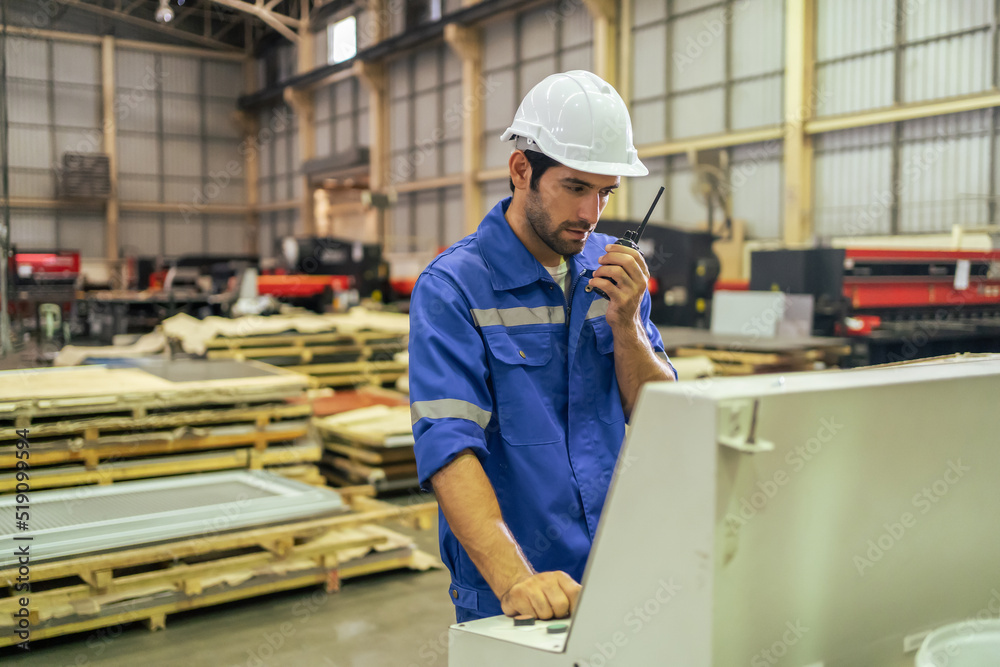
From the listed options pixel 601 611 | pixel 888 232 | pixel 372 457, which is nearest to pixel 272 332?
pixel 372 457

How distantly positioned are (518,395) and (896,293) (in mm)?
6386

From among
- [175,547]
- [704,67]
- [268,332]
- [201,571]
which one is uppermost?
[704,67]

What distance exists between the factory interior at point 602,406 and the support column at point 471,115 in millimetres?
1502

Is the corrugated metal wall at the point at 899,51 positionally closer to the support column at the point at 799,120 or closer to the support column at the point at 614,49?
the support column at the point at 799,120

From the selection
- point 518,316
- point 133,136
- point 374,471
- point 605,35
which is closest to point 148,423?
point 374,471

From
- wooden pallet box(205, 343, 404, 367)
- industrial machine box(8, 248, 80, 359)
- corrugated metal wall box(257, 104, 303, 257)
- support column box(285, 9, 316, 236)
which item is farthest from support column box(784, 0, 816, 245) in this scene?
corrugated metal wall box(257, 104, 303, 257)

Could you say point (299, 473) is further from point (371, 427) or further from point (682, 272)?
point (682, 272)

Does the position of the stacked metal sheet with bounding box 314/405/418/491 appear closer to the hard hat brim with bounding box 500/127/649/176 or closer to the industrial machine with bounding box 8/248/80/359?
the hard hat brim with bounding box 500/127/649/176

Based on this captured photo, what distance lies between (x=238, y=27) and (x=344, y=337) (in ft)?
65.3

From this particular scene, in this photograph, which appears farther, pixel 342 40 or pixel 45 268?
pixel 342 40

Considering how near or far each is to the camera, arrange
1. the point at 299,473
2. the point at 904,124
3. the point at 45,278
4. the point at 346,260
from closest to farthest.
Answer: the point at 299,473
the point at 904,124
the point at 346,260
the point at 45,278

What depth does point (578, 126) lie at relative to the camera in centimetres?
156

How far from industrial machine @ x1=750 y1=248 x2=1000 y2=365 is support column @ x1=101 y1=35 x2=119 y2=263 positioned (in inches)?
766

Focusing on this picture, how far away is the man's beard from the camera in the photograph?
5.26 feet
